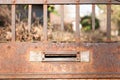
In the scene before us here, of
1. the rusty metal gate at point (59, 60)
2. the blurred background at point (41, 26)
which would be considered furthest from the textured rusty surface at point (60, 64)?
the blurred background at point (41, 26)

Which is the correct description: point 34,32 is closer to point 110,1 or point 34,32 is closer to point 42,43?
point 42,43

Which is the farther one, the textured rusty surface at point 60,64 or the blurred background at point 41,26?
the blurred background at point 41,26

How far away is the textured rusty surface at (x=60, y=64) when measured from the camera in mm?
3309

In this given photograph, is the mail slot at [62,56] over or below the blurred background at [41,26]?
below

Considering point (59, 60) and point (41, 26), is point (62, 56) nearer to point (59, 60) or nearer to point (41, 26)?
point (59, 60)

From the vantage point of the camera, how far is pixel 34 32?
13.4 ft

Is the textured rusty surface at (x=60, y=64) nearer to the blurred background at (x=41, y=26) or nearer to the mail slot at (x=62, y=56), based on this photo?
the mail slot at (x=62, y=56)

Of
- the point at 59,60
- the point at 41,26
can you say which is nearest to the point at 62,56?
the point at 59,60

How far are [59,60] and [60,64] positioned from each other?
46 mm

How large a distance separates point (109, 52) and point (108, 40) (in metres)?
0.13

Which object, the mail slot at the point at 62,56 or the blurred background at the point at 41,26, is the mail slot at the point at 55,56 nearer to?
the mail slot at the point at 62,56

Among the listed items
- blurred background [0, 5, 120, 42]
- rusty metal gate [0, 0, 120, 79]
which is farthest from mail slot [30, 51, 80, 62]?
blurred background [0, 5, 120, 42]

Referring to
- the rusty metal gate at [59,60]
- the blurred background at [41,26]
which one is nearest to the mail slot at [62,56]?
the rusty metal gate at [59,60]

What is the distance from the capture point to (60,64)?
331 centimetres
